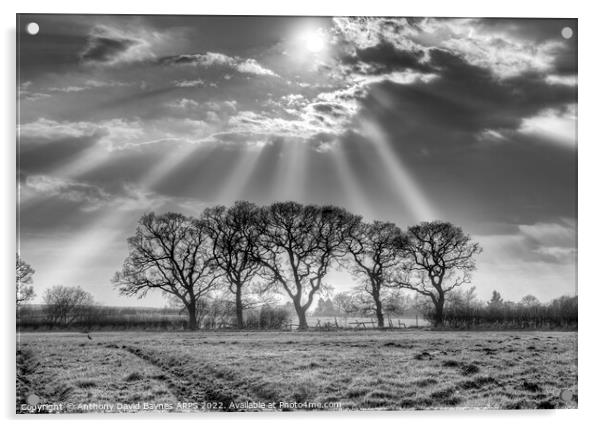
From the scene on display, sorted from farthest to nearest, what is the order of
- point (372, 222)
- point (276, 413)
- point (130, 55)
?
point (372, 222) < point (130, 55) < point (276, 413)

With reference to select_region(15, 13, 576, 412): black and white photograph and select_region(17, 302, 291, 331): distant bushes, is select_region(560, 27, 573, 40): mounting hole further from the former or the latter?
select_region(17, 302, 291, 331): distant bushes

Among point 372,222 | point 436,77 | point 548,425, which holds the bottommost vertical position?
point 548,425

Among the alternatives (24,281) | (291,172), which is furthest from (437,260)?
(24,281)

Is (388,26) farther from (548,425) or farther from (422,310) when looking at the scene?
(548,425)

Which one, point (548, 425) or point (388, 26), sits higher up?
point (388, 26)

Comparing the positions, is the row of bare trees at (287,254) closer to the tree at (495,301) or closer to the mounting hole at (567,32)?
→ the tree at (495,301)

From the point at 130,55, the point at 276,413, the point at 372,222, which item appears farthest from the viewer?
the point at 372,222

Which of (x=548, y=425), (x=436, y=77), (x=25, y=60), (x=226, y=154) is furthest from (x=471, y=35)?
(x=25, y=60)

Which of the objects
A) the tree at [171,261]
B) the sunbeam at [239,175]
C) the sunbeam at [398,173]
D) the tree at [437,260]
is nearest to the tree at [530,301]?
the tree at [437,260]
